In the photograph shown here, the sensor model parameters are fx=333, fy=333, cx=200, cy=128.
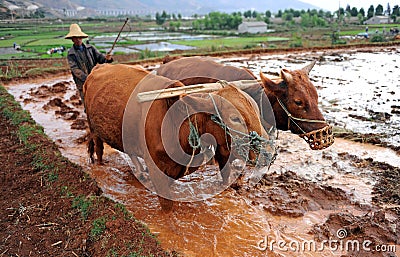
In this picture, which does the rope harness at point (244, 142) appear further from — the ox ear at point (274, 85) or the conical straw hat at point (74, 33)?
the conical straw hat at point (74, 33)

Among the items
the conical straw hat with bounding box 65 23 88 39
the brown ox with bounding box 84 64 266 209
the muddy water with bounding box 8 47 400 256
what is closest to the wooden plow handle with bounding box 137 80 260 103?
the brown ox with bounding box 84 64 266 209

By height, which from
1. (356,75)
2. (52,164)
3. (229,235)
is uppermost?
(356,75)

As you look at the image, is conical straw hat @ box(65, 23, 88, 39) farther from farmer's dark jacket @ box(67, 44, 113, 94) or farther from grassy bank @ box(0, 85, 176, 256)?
grassy bank @ box(0, 85, 176, 256)

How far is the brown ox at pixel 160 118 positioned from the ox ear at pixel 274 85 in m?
0.79

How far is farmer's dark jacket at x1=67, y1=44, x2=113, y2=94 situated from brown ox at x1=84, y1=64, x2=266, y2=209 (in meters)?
1.47

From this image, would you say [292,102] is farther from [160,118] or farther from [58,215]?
[58,215]

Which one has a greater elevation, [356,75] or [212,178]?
[356,75]

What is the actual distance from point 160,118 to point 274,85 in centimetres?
165

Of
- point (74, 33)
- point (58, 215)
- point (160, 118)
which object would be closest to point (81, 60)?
point (74, 33)

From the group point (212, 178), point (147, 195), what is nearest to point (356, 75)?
point (212, 178)

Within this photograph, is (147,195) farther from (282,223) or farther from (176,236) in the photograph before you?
(282,223)

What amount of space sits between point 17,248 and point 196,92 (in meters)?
2.66

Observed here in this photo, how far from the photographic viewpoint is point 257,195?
4965 millimetres

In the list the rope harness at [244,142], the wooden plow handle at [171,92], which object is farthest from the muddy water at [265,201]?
the wooden plow handle at [171,92]
